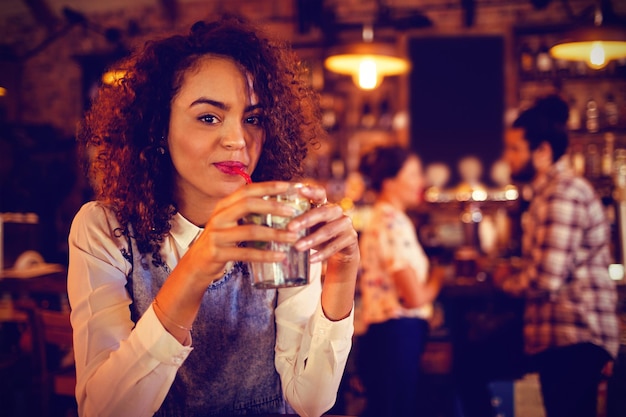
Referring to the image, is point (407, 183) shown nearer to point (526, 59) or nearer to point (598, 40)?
point (598, 40)

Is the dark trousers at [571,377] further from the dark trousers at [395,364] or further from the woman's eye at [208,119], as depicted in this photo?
the woman's eye at [208,119]

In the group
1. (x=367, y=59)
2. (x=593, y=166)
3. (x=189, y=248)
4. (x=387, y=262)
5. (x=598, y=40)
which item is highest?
(x=367, y=59)

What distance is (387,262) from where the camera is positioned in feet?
10.4

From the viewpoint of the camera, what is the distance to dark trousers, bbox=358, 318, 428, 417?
10.4 feet

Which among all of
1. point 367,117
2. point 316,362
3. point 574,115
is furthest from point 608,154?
point 316,362

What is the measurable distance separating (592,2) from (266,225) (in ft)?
21.7

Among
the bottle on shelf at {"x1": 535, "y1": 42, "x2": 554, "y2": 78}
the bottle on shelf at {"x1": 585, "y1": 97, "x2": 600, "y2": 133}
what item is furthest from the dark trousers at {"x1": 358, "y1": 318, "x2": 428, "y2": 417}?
the bottle on shelf at {"x1": 535, "y1": 42, "x2": 554, "y2": 78}

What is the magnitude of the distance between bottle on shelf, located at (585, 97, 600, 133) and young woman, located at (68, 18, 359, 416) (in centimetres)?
532

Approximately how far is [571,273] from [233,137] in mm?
2258

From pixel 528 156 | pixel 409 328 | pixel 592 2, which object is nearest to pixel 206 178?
pixel 409 328

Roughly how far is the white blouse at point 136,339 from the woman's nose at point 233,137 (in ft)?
0.92

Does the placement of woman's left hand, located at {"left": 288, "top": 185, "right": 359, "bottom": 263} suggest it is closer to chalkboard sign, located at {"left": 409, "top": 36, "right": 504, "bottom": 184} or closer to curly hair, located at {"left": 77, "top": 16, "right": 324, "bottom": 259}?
curly hair, located at {"left": 77, "top": 16, "right": 324, "bottom": 259}

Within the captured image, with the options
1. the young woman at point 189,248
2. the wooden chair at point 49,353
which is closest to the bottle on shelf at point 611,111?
the young woman at point 189,248

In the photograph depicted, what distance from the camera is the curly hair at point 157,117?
4.45 ft
